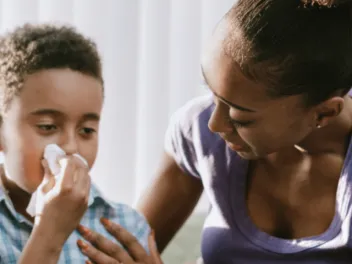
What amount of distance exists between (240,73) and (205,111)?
0.94 ft

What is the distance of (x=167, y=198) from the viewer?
1498mm

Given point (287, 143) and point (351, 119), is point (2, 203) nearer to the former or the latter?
point (287, 143)

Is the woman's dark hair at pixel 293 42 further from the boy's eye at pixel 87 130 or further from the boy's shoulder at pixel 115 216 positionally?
the boy's shoulder at pixel 115 216

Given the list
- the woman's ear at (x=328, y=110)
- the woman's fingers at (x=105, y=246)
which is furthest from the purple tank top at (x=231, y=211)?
the woman's fingers at (x=105, y=246)

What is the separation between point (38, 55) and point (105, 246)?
35 cm

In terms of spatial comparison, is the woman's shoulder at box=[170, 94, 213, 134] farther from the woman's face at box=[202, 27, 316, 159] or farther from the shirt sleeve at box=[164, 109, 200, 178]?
the woman's face at box=[202, 27, 316, 159]

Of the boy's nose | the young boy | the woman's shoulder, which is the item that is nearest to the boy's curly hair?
the young boy

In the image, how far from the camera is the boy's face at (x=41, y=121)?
116cm

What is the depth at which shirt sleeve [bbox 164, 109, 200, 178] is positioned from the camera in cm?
141

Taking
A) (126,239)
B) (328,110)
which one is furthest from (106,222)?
(328,110)

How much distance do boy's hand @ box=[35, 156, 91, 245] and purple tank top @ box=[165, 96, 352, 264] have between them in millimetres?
321

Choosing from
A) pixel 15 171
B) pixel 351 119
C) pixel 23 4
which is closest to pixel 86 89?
pixel 15 171

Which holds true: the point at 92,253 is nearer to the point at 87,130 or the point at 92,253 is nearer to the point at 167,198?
the point at 87,130

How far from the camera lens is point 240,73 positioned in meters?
1.11
